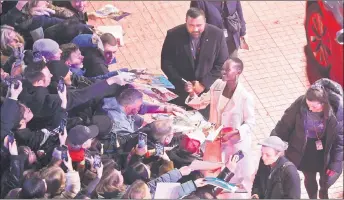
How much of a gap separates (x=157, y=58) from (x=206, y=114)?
1554 mm

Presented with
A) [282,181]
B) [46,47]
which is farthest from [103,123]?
[282,181]

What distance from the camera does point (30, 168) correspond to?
13430mm

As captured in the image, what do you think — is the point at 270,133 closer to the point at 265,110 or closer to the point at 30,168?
the point at 265,110

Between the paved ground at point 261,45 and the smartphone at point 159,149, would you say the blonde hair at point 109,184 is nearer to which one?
the smartphone at point 159,149

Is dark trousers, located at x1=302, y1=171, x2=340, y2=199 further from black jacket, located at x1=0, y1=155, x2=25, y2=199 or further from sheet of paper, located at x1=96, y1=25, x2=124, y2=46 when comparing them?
black jacket, located at x1=0, y1=155, x2=25, y2=199

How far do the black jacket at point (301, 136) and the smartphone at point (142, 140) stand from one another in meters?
1.59

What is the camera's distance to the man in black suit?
14.8m

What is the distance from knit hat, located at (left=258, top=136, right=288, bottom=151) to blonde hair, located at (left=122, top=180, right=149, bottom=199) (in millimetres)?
1483

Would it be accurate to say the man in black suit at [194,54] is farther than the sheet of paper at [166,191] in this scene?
Yes

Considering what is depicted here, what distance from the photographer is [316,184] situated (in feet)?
48.5

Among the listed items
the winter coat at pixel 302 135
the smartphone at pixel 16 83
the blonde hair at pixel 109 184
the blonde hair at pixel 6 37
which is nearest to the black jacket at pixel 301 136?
the winter coat at pixel 302 135

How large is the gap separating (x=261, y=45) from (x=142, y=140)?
323 centimetres

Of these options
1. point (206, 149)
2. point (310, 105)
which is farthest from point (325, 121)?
point (206, 149)

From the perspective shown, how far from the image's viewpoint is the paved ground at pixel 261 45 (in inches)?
621
